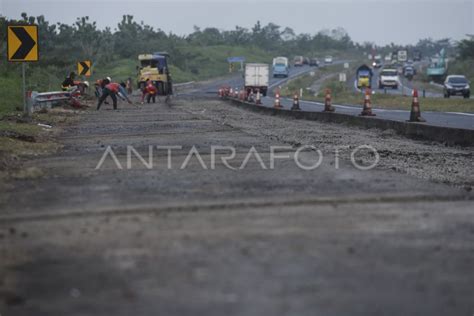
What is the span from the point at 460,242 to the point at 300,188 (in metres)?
3.07

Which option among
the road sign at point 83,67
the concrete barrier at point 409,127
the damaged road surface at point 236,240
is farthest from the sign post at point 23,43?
the road sign at point 83,67

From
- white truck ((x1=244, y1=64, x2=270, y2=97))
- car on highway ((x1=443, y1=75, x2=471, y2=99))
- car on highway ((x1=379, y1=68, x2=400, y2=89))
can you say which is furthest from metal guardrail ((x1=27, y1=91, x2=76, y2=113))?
car on highway ((x1=379, y1=68, x2=400, y2=89))

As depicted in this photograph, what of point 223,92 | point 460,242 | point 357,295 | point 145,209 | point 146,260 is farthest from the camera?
point 223,92

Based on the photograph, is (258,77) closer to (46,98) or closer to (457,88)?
(457,88)

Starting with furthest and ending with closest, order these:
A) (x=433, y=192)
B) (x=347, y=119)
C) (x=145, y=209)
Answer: (x=347, y=119)
(x=433, y=192)
(x=145, y=209)

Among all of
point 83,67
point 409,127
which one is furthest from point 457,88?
point 409,127

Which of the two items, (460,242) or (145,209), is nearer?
(460,242)

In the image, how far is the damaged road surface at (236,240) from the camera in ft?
15.5

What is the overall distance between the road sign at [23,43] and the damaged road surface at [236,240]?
12.8 metres

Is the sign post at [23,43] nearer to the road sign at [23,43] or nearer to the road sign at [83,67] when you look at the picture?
the road sign at [23,43]

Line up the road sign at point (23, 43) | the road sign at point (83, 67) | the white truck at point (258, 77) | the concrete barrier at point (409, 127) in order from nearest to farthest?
the concrete barrier at point (409, 127) → the road sign at point (23, 43) → the road sign at point (83, 67) → the white truck at point (258, 77)

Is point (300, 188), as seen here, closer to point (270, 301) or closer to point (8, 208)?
point (8, 208)

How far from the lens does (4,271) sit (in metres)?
5.41

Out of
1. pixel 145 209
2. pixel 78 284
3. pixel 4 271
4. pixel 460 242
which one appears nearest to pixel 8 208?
pixel 145 209
